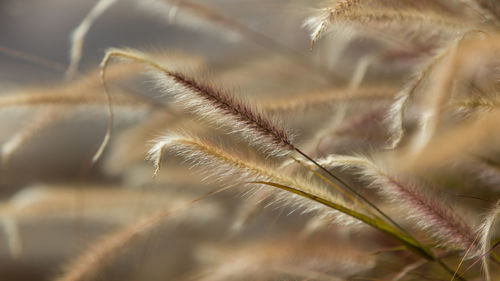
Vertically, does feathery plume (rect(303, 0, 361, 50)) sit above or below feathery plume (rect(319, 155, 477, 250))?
above

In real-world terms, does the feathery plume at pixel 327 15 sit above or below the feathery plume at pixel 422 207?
above

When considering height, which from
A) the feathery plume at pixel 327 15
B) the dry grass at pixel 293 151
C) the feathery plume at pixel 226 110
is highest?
the feathery plume at pixel 327 15

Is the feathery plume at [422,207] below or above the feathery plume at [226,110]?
below

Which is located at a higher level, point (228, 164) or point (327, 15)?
point (327, 15)

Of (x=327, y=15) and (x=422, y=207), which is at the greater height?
(x=327, y=15)

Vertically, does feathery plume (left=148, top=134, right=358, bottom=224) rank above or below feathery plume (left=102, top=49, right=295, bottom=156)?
below

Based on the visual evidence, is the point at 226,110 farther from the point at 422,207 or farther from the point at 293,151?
the point at 422,207

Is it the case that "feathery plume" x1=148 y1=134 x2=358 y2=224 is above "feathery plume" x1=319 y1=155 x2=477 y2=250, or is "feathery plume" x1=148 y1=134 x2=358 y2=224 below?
above

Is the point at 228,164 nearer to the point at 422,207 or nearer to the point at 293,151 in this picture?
the point at 293,151

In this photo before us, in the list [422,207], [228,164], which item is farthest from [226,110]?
[422,207]

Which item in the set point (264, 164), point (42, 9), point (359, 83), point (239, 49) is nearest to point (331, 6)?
point (264, 164)

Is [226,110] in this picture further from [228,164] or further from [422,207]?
[422,207]

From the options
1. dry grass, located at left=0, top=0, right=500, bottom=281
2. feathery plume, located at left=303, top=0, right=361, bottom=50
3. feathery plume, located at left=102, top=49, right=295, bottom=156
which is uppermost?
feathery plume, located at left=303, top=0, right=361, bottom=50

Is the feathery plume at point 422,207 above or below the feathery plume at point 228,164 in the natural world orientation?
below
